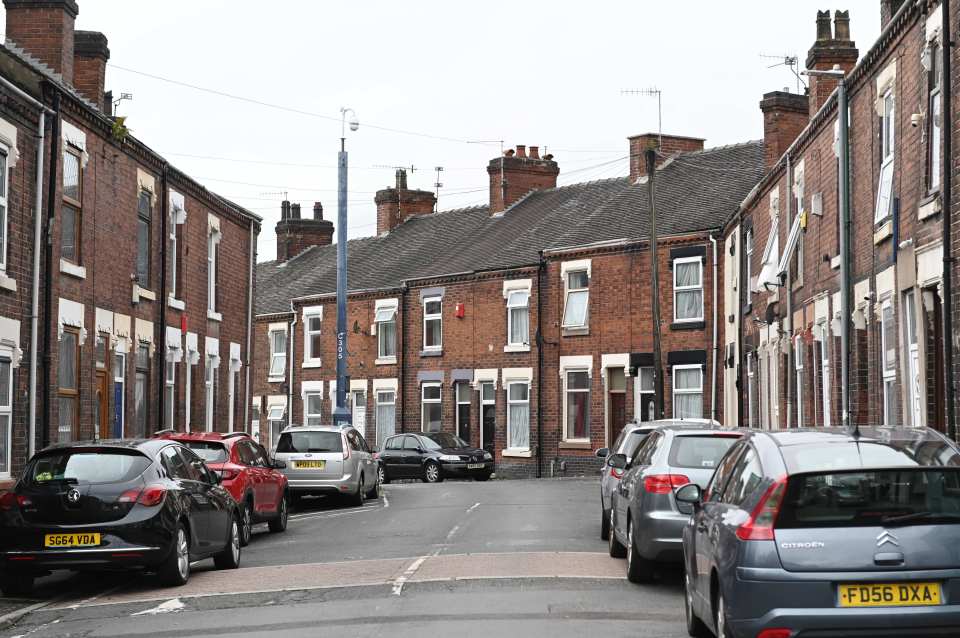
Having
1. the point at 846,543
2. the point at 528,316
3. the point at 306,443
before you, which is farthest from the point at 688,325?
the point at 846,543

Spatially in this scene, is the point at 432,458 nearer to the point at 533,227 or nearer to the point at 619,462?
the point at 533,227

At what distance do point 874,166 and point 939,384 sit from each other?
4740 millimetres

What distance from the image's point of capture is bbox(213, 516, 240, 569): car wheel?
15.9m

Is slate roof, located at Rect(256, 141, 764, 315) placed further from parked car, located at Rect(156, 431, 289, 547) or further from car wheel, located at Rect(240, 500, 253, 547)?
car wheel, located at Rect(240, 500, 253, 547)

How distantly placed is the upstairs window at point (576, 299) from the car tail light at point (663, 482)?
95.9 ft

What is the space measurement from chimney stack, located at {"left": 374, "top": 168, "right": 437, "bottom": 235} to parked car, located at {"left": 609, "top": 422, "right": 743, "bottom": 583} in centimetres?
4385

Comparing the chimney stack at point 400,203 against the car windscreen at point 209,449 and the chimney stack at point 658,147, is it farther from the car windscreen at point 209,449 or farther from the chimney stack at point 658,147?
the car windscreen at point 209,449

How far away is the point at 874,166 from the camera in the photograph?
2150 centimetres

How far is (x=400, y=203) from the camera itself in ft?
191

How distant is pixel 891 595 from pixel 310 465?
Answer: 64.2 ft

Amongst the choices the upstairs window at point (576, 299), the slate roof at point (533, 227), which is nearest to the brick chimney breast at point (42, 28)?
the slate roof at point (533, 227)

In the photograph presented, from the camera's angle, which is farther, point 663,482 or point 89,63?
point 89,63

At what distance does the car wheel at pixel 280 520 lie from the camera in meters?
21.3

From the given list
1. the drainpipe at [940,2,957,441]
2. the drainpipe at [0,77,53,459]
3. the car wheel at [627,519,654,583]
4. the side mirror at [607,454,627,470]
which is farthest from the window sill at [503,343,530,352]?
the car wheel at [627,519,654,583]
